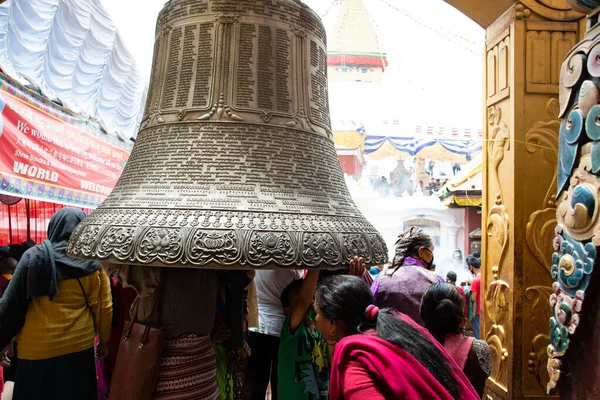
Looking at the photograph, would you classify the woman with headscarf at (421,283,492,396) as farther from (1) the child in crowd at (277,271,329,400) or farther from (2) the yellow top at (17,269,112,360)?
(2) the yellow top at (17,269,112,360)

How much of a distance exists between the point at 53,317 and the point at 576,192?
2611 mm

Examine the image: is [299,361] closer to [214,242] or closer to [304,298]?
[304,298]

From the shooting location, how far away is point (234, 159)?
1.68 m

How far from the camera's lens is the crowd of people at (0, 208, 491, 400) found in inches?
57.7

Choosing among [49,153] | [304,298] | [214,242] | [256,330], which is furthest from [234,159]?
[49,153]

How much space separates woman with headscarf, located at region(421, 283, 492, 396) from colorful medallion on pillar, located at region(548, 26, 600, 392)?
34 centimetres

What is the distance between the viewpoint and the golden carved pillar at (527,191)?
281 cm

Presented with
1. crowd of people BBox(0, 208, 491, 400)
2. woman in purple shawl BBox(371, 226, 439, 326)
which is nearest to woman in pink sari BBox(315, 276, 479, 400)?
crowd of people BBox(0, 208, 491, 400)

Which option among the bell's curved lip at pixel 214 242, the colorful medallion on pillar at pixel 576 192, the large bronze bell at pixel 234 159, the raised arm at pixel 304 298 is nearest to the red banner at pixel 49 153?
the large bronze bell at pixel 234 159

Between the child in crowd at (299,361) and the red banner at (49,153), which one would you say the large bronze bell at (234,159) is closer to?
the child in crowd at (299,361)

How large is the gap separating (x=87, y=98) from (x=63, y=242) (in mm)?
3029

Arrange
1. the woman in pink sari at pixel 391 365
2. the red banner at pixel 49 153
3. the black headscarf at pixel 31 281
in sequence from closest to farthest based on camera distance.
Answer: the woman in pink sari at pixel 391 365
the black headscarf at pixel 31 281
the red banner at pixel 49 153

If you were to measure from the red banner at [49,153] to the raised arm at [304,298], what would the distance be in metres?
2.37

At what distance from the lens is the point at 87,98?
5.15m
